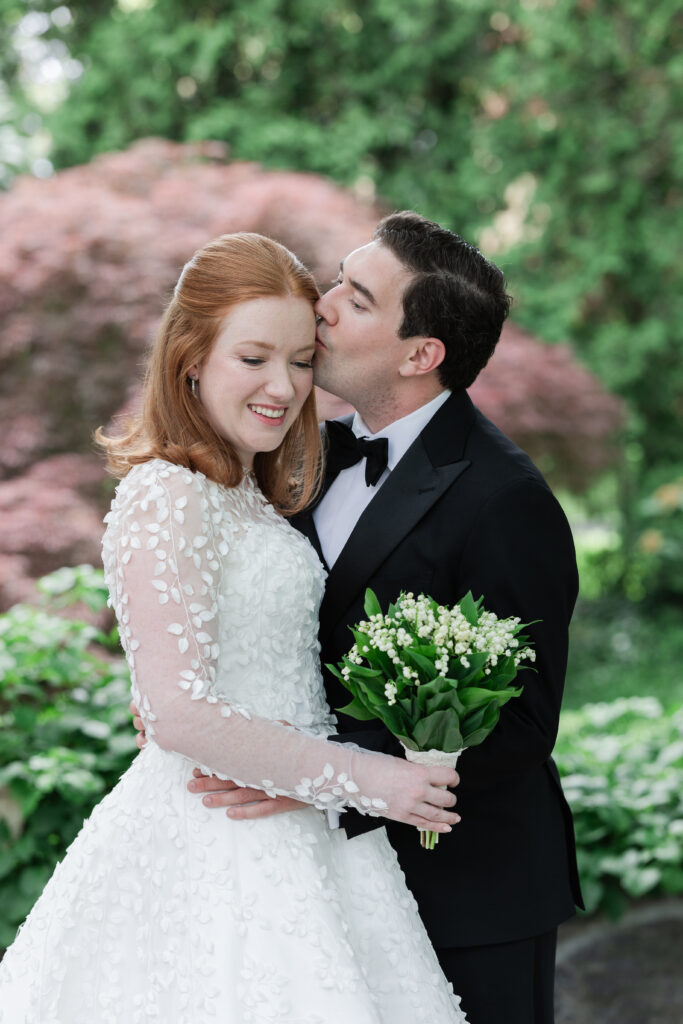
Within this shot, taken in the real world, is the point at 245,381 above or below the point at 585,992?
above

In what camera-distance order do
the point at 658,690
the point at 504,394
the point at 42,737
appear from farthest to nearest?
the point at 658,690, the point at 504,394, the point at 42,737

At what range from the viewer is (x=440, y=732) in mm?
1979

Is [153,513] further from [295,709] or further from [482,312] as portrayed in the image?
[482,312]

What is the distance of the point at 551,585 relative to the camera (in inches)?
92.6

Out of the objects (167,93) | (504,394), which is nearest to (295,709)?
(504,394)

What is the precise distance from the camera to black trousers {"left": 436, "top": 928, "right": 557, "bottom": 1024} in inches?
94.7

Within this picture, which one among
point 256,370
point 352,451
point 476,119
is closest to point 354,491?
point 352,451

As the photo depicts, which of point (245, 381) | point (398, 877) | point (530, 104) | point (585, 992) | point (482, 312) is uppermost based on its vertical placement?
point (530, 104)

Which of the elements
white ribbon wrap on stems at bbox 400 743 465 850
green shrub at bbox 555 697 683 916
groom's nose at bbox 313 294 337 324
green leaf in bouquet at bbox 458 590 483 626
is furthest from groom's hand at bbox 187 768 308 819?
green shrub at bbox 555 697 683 916

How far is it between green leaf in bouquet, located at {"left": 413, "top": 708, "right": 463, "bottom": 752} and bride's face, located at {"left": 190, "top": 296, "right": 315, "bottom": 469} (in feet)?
2.58

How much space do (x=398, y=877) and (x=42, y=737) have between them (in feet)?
5.38

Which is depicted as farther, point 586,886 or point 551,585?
point 586,886

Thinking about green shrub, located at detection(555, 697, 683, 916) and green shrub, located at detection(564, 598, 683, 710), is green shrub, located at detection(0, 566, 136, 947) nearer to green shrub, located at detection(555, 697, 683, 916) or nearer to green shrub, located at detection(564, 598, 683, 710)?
green shrub, located at detection(555, 697, 683, 916)

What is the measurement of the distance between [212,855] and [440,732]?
1.84 ft
